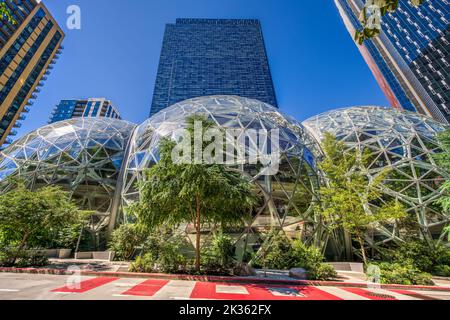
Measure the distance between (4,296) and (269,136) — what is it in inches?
633

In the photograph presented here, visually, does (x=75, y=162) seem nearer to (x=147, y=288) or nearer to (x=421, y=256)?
(x=147, y=288)

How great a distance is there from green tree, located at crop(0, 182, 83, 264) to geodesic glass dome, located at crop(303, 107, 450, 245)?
21.8 metres

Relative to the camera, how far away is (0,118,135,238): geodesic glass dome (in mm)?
17719

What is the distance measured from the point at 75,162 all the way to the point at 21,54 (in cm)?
6040

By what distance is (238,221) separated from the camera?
1057 centimetres

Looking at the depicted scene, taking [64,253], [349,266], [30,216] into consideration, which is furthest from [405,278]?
[64,253]

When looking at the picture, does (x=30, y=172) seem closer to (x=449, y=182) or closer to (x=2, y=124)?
(x=449, y=182)

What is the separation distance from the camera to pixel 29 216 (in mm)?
11211

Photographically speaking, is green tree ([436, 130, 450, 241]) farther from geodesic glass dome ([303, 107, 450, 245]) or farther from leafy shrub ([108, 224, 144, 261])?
leafy shrub ([108, 224, 144, 261])

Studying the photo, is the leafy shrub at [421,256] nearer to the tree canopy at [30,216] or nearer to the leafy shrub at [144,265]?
the leafy shrub at [144,265]

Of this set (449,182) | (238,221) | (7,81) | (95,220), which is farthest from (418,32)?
(7,81)

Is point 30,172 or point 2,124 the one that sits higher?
point 2,124

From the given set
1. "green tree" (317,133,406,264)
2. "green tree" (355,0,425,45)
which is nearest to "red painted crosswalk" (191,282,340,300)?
"green tree" (317,133,406,264)

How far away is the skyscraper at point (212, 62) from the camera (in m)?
92.7
